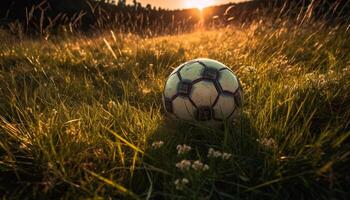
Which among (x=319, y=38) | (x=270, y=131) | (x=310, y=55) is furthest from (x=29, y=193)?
(x=319, y=38)

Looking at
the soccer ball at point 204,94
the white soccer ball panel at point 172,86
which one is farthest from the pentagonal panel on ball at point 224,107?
the white soccer ball panel at point 172,86

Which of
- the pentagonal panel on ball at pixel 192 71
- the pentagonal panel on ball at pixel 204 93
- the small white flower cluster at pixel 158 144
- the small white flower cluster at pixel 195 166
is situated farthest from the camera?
the pentagonal panel on ball at pixel 192 71

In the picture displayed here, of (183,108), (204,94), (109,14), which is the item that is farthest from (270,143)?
(109,14)

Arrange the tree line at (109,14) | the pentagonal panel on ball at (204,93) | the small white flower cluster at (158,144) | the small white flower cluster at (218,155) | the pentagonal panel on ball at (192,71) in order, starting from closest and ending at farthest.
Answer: the small white flower cluster at (218,155) < the small white flower cluster at (158,144) < the pentagonal panel on ball at (204,93) < the pentagonal panel on ball at (192,71) < the tree line at (109,14)

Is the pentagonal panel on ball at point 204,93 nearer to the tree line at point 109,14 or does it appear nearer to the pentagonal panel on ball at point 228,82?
the pentagonal panel on ball at point 228,82

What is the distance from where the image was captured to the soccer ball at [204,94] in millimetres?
3420

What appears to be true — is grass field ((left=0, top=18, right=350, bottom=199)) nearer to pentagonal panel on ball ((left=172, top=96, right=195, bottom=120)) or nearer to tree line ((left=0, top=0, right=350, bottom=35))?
pentagonal panel on ball ((left=172, top=96, right=195, bottom=120))

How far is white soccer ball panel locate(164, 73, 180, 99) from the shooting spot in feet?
11.7

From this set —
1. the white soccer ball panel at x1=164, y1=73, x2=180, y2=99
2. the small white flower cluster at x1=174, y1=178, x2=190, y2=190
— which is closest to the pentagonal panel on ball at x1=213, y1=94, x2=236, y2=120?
the white soccer ball panel at x1=164, y1=73, x2=180, y2=99

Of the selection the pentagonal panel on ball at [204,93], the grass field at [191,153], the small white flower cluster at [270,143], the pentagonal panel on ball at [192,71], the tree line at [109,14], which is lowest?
the tree line at [109,14]

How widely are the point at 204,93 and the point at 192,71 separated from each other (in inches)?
10.8

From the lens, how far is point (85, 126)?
325cm

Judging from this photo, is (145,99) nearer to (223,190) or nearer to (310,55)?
(223,190)

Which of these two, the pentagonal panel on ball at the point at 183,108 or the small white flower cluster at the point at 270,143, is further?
the pentagonal panel on ball at the point at 183,108
